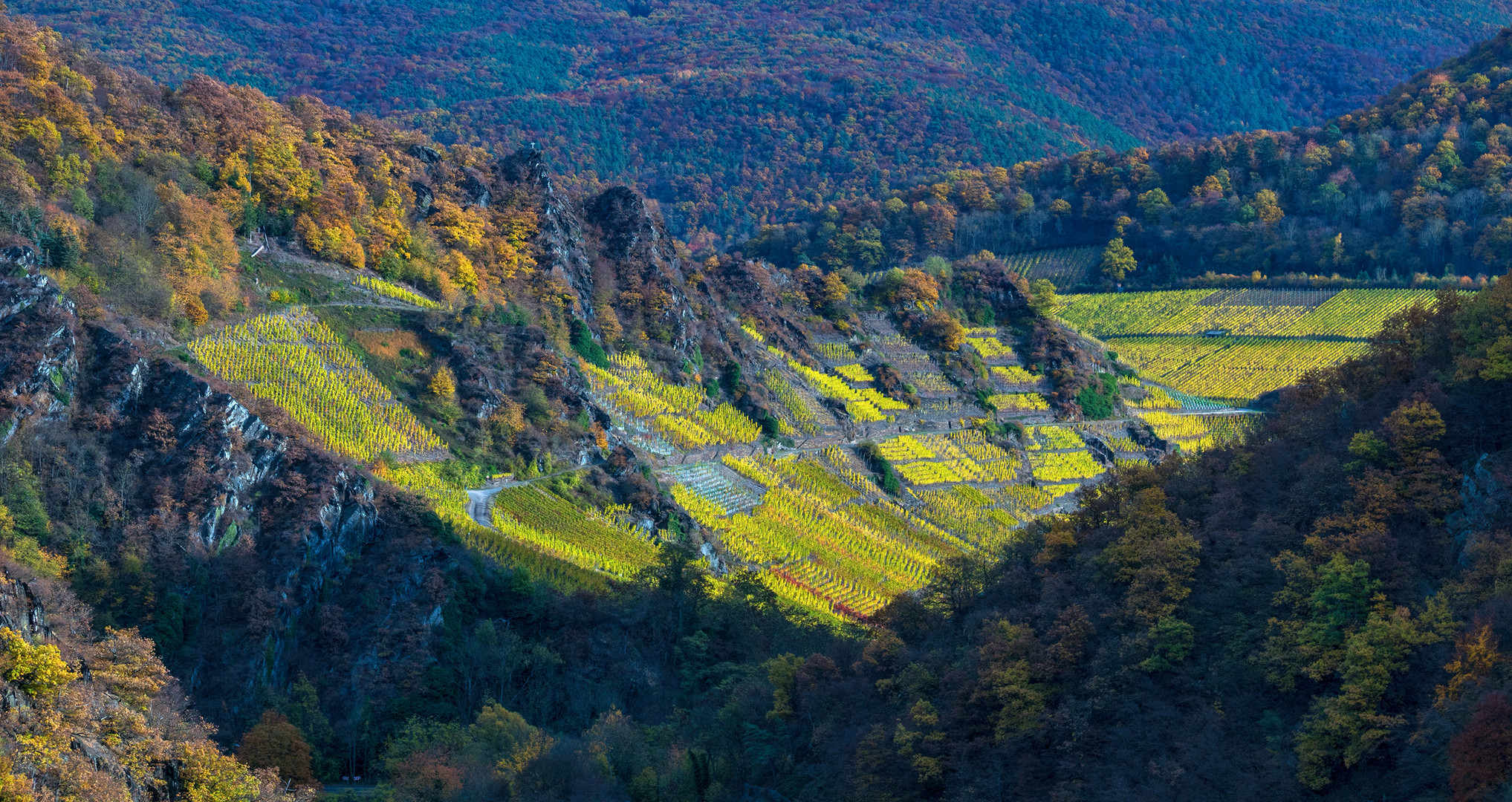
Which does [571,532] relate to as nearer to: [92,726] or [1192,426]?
[92,726]

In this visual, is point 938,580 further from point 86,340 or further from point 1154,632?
point 86,340

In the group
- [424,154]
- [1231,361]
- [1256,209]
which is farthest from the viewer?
[1256,209]

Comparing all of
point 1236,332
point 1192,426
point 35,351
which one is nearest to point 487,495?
point 35,351

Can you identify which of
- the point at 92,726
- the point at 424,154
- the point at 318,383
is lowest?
the point at 318,383

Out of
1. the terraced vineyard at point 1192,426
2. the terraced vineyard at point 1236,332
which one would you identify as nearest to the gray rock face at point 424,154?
Result: the terraced vineyard at point 1192,426

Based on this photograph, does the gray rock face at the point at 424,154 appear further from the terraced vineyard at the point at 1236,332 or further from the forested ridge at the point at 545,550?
the terraced vineyard at the point at 1236,332

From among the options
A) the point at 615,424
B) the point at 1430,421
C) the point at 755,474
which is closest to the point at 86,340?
the point at 615,424
